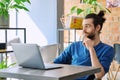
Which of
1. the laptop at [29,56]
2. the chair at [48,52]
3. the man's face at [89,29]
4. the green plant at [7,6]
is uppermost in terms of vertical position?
the green plant at [7,6]

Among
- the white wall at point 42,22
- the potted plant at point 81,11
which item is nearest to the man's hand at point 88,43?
the potted plant at point 81,11

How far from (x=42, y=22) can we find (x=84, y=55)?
3.20m

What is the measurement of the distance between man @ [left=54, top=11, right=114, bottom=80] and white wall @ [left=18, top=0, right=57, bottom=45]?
9.46ft

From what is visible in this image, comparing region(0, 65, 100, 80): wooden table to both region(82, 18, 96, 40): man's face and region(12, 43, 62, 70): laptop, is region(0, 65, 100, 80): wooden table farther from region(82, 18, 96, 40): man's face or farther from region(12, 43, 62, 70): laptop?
region(82, 18, 96, 40): man's face

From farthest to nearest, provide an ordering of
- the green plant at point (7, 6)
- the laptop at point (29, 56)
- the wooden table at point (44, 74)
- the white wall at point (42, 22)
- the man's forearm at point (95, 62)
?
the white wall at point (42, 22), the green plant at point (7, 6), the man's forearm at point (95, 62), the laptop at point (29, 56), the wooden table at point (44, 74)

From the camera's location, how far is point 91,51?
7.29 feet

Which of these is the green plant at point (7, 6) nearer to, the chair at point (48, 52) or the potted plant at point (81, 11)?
the chair at point (48, 52)

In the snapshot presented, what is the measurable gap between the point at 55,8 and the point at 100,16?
291 centimetres

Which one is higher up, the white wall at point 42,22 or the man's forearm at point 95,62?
the white wall at point 42,22

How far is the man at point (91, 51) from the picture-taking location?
7.38ft

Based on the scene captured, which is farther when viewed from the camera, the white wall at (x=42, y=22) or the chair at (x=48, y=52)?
the white wall at (x=42, y=22)

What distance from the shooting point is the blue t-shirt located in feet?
7.47

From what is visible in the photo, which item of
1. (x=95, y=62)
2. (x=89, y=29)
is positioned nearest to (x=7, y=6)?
(x=89, y=29)

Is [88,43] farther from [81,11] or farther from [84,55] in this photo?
[81,11]
